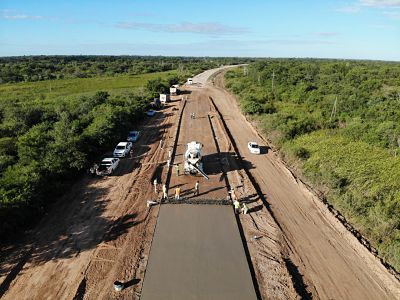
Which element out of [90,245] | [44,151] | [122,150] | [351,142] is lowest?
[90,245]

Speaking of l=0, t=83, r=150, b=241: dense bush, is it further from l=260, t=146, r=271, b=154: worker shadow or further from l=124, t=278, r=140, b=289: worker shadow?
l=260, t=146, r=271, b=154: worker shadow

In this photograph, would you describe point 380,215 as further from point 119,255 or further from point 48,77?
point 48,77

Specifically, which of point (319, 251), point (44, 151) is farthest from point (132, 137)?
point (319, 251)

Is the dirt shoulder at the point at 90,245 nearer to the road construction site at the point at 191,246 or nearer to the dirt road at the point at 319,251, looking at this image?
the road construction site at the point at 191,246

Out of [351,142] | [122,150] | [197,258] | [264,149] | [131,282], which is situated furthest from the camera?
[351,142]

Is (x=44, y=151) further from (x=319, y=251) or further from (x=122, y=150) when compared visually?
(x=319, y=251)

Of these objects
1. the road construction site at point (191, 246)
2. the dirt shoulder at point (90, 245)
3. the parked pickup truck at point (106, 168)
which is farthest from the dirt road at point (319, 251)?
the parked pickup truck at point (106, 168)
